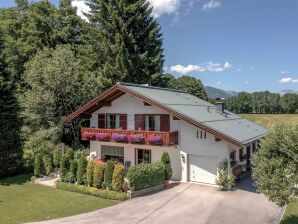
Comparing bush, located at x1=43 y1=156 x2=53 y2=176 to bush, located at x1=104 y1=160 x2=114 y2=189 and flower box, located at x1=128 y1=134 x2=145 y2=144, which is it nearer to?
bush, located at x1=104 y1=160 x2=114 y2=189

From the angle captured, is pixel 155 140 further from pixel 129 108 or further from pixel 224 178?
pixel 224 178

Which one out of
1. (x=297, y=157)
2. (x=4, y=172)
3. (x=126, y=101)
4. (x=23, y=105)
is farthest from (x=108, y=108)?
(x=297, y=157)

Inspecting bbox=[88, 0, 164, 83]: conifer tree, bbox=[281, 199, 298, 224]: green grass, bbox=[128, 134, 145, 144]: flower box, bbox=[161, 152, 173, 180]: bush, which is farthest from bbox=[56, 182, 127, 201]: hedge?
bbox=[88, 0, 164, 83]: conifer tree

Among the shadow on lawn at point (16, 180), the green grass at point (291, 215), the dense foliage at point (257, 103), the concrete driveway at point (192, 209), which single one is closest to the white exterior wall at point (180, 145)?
the concrete driveway at point (192, 209)

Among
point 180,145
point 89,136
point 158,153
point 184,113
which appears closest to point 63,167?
point 89,136

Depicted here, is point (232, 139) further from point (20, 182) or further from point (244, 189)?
point (20, 182)
